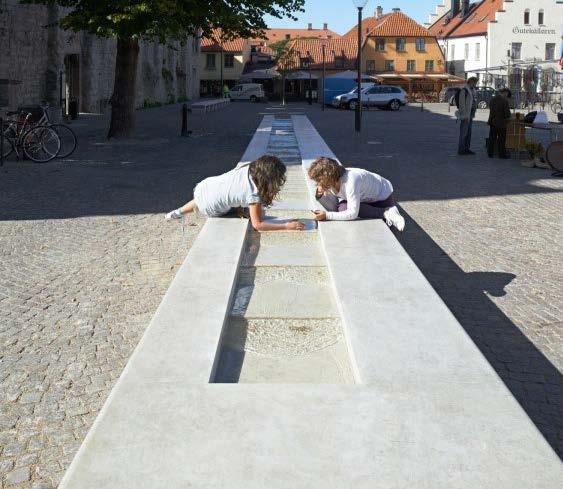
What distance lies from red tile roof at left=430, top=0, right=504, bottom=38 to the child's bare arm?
68786 millimetres

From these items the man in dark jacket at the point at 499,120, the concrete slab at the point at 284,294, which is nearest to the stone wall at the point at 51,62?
the man in dark jacket at the point at 499,120

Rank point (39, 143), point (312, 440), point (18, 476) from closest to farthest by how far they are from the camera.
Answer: point (312, 440) → point (18, 476) → point (39, 143)

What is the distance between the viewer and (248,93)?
7275cm

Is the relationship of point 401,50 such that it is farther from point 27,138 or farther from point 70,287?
point 70,287

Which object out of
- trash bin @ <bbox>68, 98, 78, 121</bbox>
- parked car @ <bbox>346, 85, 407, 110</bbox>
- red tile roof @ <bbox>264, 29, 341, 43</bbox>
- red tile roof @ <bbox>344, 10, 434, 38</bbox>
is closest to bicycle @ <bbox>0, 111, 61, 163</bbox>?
trash bin @ <bbox>68, 98, 78, 121</bbox>

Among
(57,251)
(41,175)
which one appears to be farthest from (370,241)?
(41,175)

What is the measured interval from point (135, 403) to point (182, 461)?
0.65 meters

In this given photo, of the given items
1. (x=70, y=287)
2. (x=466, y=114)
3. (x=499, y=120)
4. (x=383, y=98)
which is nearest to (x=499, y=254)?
(x=70, y=287)

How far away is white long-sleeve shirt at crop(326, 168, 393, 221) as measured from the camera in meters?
8.01

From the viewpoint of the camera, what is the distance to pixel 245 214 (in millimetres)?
8594

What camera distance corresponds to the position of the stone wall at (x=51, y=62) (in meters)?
28.1

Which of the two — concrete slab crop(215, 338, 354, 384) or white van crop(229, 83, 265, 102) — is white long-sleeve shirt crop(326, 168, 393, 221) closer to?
concrete slab crop(215, 338, 354, 384)

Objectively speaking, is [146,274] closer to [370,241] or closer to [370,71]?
[370,241]

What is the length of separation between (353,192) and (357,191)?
46 millimetres
